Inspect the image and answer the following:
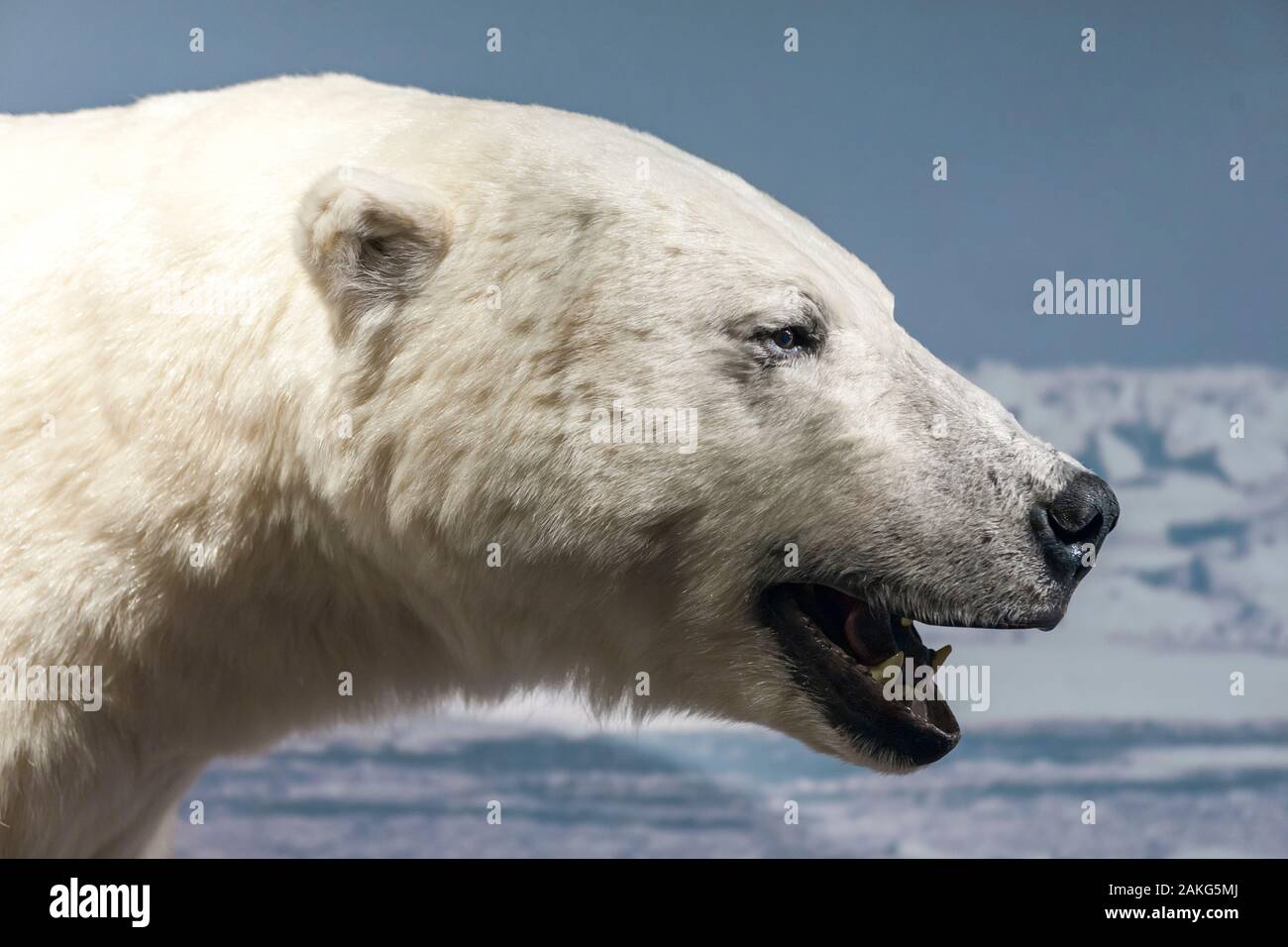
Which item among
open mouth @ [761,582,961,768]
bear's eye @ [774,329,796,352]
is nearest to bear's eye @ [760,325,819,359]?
bear's eye @ [774,329,796,352]

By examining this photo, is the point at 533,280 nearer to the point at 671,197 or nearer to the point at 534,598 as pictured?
the point at 671,197

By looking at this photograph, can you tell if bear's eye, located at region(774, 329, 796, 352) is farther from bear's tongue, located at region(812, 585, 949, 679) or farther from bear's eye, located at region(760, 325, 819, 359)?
bear's tongue, located at region(812, 585, 949, 679)

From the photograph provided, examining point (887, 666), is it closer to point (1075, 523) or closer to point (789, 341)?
point (1075, 523)

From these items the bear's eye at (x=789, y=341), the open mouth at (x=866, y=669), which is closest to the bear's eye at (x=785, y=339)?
the bear's eye at (x=789, y=341)

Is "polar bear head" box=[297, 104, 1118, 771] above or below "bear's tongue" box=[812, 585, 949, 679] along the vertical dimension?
above

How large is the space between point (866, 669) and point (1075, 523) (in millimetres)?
395

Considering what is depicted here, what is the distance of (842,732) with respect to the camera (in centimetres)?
198

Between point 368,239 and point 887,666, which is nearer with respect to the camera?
point 368,239

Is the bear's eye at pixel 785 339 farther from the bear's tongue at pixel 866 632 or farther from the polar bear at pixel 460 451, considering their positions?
the bear's tongue at pixel 866 632

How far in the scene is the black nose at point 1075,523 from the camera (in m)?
1.85

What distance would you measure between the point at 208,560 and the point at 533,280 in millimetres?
640

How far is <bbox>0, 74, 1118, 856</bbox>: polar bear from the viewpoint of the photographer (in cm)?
186

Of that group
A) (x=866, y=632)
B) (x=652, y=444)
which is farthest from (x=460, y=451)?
(x=866, y=632)

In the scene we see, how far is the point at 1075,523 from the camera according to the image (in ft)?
6.07
